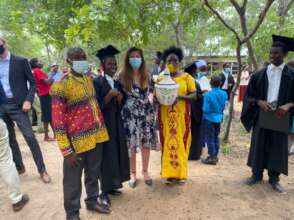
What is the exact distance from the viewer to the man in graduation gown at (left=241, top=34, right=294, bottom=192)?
12.7ft

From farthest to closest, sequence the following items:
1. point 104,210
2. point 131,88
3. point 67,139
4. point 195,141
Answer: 1. point 195,141
2. point 131,88
3. point 104,210
4. point 67,139

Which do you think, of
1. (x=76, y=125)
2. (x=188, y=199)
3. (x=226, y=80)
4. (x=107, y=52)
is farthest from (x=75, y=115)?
(x=226, y=80)

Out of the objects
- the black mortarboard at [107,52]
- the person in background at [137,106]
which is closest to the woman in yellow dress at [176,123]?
the person in background at [137,106]

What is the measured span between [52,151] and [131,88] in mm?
3373

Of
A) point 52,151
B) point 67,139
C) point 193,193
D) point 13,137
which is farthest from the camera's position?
point 52,151

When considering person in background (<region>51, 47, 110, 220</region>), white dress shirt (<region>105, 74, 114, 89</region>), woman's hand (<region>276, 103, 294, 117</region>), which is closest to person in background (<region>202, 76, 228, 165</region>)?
woman's hand (<region>276, 103, 294, 117</region>)

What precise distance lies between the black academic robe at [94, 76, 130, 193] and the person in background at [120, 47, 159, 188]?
0.61 ft

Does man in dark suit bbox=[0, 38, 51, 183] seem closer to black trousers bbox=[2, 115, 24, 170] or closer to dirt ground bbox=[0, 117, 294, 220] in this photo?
black trousers bbox=[2, 115, 24, 170]

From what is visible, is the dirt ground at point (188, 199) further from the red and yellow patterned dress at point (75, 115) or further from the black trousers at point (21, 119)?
the red and yellow patterned dress at point (75, 115)

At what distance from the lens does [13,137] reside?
465 centimetres

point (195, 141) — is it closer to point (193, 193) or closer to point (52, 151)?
point (193, 193)

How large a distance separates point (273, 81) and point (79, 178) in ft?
9.38

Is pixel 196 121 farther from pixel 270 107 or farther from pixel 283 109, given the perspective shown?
pixel 283 109

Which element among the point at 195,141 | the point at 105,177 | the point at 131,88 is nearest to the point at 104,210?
the point at 105,177
